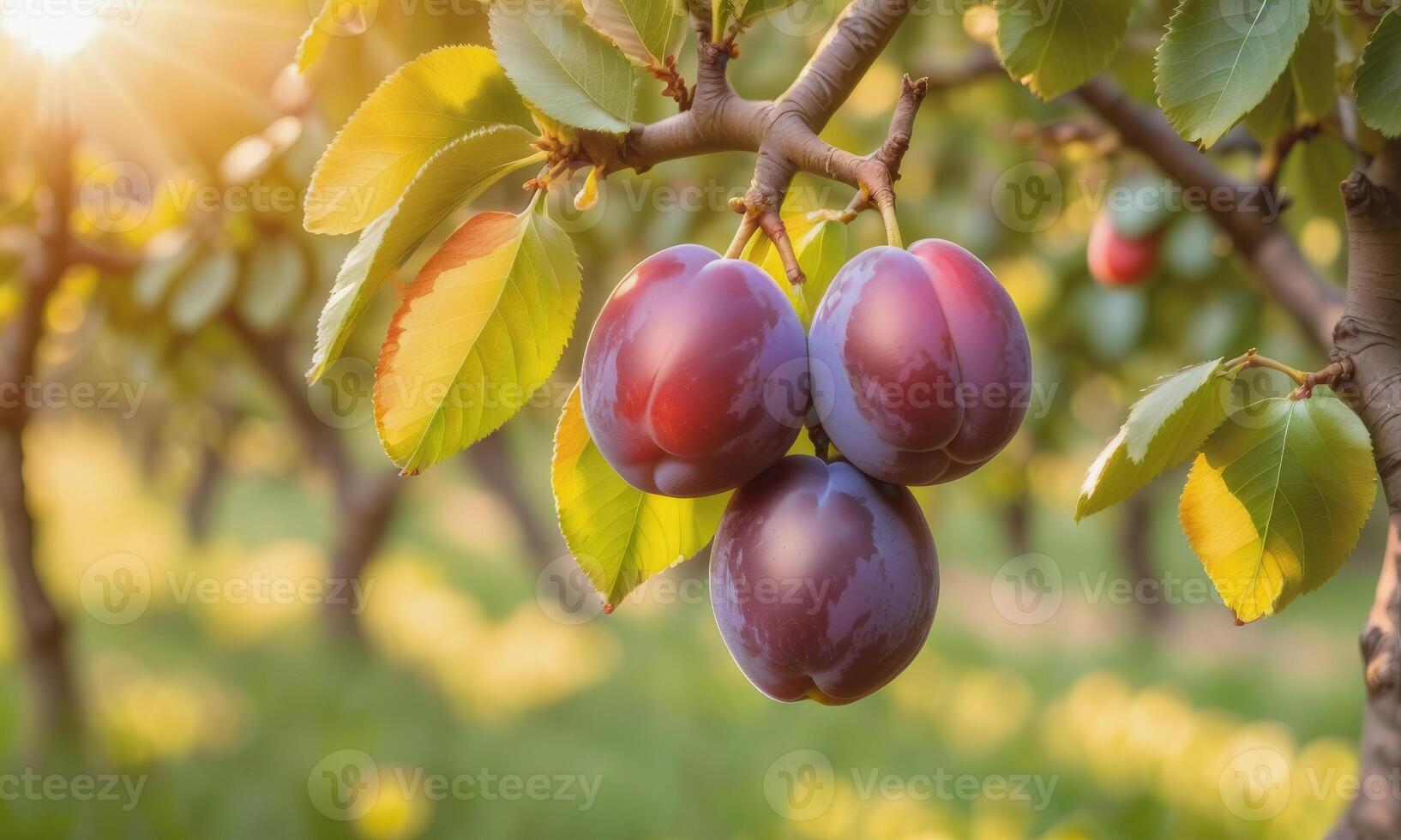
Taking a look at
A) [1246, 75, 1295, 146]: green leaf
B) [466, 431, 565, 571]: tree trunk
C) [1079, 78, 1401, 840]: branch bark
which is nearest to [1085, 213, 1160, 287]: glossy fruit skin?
[1079, 78, 1401, 840]: branch bark

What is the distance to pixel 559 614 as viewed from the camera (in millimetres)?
4180

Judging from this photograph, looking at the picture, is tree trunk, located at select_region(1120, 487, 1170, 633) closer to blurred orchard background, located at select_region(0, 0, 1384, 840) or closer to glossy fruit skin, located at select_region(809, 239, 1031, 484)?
blurred orchard background, located at select_region(0, 0, 1384, 840)

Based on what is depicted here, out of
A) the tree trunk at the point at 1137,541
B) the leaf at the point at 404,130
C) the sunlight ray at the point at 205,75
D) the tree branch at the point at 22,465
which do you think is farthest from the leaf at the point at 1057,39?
the tree trunk at the point at 1137,541

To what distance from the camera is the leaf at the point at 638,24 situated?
683 millimetres

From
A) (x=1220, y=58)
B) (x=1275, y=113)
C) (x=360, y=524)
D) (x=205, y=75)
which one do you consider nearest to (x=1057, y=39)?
(x=1220, y=58)

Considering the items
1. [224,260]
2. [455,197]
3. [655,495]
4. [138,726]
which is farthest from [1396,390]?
[138,726]

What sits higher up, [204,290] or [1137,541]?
[204,290]

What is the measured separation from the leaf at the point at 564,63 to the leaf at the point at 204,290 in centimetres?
102

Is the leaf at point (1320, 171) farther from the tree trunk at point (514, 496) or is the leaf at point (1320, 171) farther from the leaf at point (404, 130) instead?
the tree trunk at point (514, 496)

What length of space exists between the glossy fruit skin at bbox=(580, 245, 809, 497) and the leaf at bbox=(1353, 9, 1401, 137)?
334mm

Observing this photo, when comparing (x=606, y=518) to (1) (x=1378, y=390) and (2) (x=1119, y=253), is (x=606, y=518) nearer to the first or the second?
(1) (x=1378, y=390)

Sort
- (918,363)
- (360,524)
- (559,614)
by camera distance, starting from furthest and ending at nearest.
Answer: (559,614) < (360,524) < (918,363)

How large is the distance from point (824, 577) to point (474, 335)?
24 centimetres

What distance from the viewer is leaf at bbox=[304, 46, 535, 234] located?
647 mm
